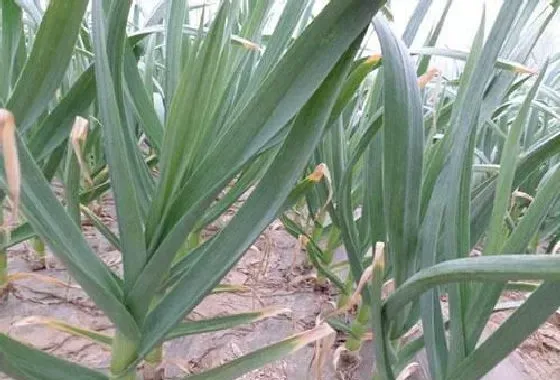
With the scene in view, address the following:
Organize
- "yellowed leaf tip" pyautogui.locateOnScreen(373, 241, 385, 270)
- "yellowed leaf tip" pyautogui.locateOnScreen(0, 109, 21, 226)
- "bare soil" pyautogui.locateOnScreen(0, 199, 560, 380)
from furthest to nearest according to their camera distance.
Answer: "bare soil" pyautogui.locateOnScreen(0, 199, 560, 380) → "yellowed leaf tip" pyautogui.locateOnScreen(373, 241, 385, 270) → "yellowed leaf tip" pyautogui.locateOnScreen(0, 109, 21, 226)

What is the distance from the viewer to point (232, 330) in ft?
2.12

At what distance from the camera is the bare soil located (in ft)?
1.84

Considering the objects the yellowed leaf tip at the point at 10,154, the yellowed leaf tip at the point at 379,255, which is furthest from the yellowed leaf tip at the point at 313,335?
the yellowed leaf tip at the point at 10,154

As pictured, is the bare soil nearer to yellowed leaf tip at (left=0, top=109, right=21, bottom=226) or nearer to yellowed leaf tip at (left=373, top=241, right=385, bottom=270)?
yellowed leaf tip at (left=373, top=241, right=385, bottom=270)

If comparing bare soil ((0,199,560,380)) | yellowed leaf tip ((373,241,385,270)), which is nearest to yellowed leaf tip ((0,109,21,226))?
yellowed leaf tip ((373,241,385,270))

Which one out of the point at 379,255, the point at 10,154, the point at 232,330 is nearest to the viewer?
the point at 10,154

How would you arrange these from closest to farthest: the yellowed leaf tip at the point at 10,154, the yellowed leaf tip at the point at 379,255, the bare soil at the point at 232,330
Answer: the yellowed leaf tip at the point at 10,154
the yellowed leaf tip at the point at 379,255
the bare soil at the point at 232,330

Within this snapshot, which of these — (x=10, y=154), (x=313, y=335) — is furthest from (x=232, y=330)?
(x=10, y=154)

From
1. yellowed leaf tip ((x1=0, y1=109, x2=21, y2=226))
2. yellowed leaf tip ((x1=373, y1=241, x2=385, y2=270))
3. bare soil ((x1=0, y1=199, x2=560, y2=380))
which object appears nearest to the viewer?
yellowed leaf tip ((x1=0, y1=109, x2=21, y2=226))

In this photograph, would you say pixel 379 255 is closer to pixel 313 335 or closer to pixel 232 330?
pixel 313 335

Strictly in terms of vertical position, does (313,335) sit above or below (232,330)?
above

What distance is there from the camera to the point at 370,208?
454 mm

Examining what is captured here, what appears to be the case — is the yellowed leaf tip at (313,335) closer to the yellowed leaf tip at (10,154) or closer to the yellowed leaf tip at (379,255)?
the yellowed leaf tip at (379,255)

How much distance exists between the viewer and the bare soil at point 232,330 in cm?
56
